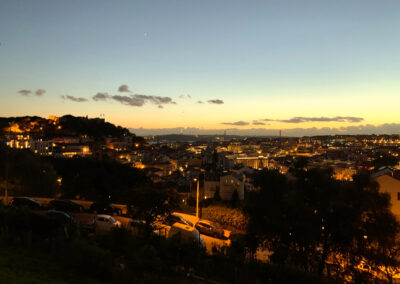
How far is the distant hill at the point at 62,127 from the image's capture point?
108250 millimetres

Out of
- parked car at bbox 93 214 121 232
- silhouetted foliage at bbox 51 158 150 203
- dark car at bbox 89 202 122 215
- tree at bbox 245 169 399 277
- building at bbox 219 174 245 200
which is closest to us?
tree at bbox 245 169 399 277

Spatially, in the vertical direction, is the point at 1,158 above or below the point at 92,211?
above

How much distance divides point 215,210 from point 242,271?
34.2ft

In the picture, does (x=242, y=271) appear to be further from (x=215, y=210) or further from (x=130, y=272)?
(x=215, y=210)

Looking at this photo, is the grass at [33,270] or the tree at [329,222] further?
the tree at [329,222]

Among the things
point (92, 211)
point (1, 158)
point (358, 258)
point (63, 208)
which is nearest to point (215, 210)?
point (92, 211)

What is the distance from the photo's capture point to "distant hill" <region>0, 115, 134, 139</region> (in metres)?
108

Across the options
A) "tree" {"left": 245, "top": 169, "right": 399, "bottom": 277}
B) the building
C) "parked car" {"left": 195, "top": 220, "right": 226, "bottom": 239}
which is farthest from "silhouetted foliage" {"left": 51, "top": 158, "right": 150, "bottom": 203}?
"tree" {"left": 245, "top": 169, "right": 399, "bottom": 277}

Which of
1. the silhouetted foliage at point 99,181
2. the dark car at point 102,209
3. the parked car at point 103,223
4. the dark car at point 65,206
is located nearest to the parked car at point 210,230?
the parked car at point 103,223

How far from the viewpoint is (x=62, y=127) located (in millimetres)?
114125

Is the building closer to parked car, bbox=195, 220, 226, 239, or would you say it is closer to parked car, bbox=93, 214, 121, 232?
parked car, bbox=195, 220, 226, 239

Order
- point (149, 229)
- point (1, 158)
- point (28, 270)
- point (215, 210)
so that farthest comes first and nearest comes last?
point (1, 158) → point (215, 210) → point (149, 229) → point (28, 270)

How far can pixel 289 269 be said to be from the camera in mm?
10219

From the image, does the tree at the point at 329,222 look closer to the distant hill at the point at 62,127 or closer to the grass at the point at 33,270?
the grass at the point at 33,270
